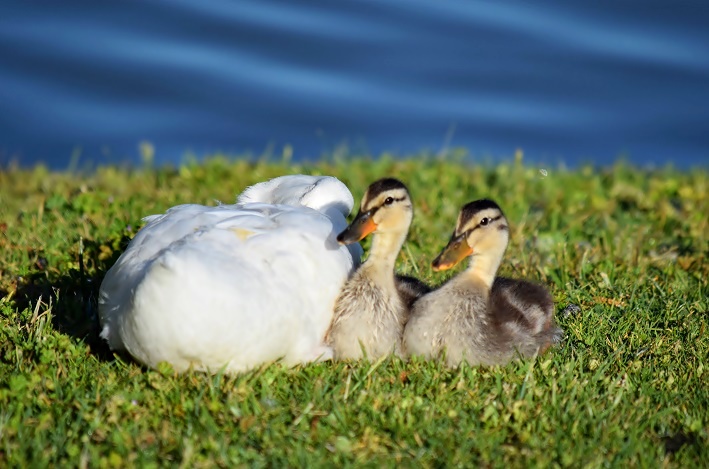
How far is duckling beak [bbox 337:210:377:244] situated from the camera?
506 cm

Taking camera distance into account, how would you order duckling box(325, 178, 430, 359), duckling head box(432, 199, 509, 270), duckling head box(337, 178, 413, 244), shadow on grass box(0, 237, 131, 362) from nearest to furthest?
duckling box(325, 178, 430, 359) < duckling head box(337, 178, 413, 244) < duckling head box(432, 199, 509, 270) < shadow on grass box(0, 237, 131, 362)

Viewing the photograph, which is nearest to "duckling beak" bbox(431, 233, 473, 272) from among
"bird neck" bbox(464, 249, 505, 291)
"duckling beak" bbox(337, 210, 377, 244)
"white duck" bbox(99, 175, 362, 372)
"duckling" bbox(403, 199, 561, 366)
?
"duckling" bbox(403, 199, 561, 366)

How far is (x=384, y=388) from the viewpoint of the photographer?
4754 millimetres

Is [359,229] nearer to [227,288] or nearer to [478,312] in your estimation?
[478,312]

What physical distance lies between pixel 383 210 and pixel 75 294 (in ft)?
6.40

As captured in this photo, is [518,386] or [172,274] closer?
[172,274]

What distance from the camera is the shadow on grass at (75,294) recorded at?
5.39m

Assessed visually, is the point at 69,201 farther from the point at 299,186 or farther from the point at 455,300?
the point at 455,300

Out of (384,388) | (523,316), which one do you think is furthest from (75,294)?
(523,316)

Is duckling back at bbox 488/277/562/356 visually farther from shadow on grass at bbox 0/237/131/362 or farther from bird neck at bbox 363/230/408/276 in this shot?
shadow on grass at bbox 0/237/131/362

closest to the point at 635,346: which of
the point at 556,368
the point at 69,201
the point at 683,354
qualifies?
the point at 683,354

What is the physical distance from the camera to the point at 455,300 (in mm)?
5176

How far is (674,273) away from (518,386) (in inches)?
99.8

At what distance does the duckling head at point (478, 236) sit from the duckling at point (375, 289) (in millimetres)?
266
